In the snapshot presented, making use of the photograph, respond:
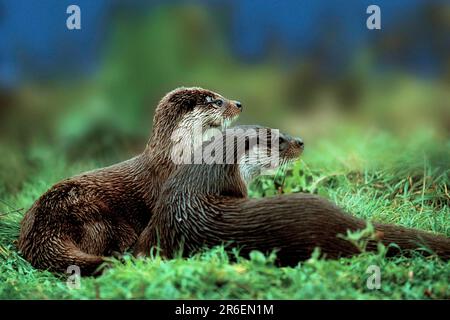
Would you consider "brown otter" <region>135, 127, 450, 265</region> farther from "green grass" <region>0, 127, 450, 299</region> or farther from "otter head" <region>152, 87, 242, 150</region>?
"otter head" <region>152, 87, 242, 150</region>

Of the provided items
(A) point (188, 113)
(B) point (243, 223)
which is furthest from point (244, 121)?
(B) point (243, 223)

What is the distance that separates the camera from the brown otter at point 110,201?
14.6 feet

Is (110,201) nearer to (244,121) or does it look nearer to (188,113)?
(188,113)

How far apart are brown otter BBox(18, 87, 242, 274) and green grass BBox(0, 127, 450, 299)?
147 millimetres

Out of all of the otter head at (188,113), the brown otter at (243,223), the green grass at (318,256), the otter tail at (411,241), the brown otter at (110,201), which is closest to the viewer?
the green grass at (318,256)

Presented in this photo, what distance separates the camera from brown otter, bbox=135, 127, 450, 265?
12.7 feet

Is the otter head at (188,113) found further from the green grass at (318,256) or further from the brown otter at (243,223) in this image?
the green grass at (318,256)

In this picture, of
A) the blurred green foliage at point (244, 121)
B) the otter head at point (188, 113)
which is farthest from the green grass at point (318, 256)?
the otter head at point (188, 113)

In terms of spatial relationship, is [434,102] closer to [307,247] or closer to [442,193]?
[442,193]

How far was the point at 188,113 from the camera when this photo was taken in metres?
4.97

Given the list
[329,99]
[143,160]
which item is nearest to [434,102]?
[329,99]
